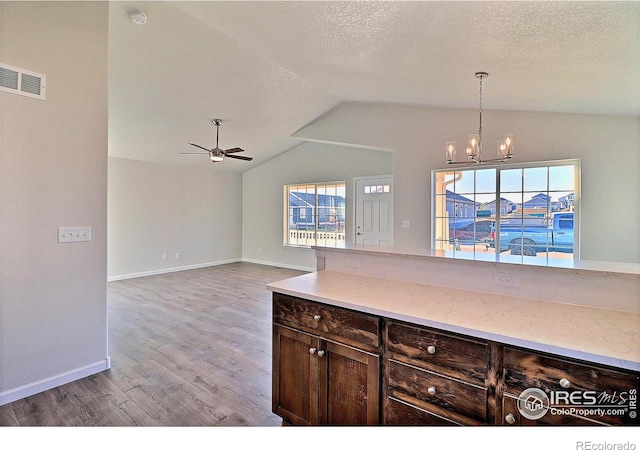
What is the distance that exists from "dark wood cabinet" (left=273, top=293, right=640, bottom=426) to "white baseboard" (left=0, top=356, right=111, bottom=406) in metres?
1.69

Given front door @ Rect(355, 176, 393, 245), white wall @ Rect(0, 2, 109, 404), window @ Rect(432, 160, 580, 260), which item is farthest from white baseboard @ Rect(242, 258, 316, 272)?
white wall @ Rect(0, 2, 109, 404)

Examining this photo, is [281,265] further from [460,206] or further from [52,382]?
[52,382]

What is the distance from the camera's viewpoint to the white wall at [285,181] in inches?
247

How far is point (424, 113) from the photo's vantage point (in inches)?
187

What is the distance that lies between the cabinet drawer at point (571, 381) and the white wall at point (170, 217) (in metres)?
6.56

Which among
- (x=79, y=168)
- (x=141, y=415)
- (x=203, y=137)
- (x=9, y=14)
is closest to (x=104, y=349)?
(x=141, y=415)

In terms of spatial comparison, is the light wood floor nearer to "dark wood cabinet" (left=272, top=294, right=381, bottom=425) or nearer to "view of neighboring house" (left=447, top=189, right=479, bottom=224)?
"dark wood cabinet" (left=272, top=294, right=381, bottom=425)

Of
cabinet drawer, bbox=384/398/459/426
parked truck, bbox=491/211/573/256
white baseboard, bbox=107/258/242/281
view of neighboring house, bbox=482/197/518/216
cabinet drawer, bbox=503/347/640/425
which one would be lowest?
white baseboard, bbox=107/258/242/281

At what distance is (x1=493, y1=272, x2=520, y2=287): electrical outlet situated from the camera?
163 centimetres

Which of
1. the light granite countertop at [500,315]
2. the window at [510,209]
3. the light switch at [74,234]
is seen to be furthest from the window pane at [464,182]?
the light switch at [74,234]

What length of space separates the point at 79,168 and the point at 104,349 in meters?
1.48

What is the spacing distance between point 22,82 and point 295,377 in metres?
2.62

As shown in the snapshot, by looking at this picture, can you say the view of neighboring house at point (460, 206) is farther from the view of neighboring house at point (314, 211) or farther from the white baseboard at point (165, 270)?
the white baseboard at point (165, 270)

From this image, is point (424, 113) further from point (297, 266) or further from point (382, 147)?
point (297, 266)
